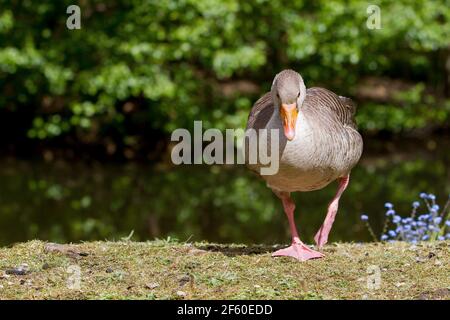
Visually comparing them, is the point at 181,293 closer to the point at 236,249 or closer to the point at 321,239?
the point at 236,249

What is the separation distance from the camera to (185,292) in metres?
4.97

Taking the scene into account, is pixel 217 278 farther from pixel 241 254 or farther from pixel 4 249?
pixel 4 249

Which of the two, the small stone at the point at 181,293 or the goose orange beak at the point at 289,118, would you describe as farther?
the goose orange beak at the point at 289,118

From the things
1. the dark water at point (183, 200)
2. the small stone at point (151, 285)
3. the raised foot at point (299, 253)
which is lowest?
the dark water at point (183, 200)

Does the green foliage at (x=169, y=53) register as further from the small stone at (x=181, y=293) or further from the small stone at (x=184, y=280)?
the small stone at (x=181, y=293)

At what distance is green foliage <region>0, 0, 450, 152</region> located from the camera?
14.8 m

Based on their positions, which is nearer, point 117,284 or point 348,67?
point 117,284

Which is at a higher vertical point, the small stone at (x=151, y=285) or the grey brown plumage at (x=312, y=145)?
the grey brown plumage at (x=312, y=145)

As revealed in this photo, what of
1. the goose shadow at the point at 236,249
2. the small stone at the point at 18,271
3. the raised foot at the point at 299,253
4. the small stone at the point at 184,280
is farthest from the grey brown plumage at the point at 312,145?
the small stone at the point at 18,271

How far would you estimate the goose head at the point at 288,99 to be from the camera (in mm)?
5301

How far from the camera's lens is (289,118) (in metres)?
5.29

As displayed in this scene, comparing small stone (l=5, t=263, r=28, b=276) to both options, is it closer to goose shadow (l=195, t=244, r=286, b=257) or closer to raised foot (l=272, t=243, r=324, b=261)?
goose shadow (l=195, t=244, r=286, b=257)
